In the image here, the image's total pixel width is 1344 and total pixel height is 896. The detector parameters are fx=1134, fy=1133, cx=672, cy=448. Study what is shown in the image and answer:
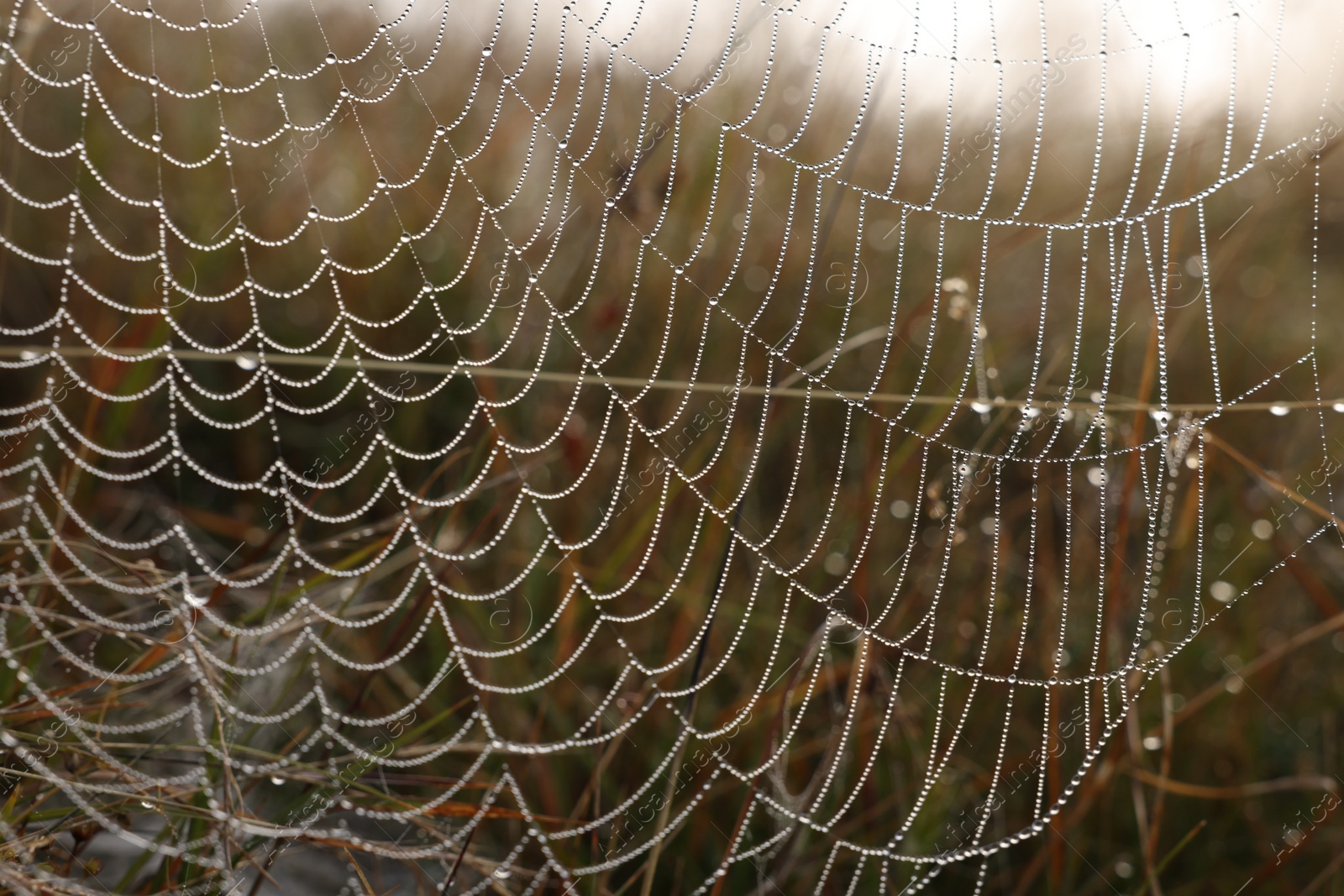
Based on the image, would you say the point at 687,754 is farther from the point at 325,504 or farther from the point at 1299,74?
the point at 1299,74

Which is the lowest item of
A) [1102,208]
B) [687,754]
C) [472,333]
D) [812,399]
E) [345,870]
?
[345,870]

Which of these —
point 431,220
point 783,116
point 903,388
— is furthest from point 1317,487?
point 431,220

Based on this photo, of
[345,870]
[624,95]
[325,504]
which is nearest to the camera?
[345,870]

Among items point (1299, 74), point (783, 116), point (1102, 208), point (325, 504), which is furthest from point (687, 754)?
point (1299, 74)

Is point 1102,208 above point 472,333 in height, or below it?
above

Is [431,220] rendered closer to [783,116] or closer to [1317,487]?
[783,116]

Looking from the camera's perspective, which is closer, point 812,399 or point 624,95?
point 812,399

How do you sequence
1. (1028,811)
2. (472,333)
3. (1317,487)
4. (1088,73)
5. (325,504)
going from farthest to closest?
1. (1088,73)
2. (1317,487)
3. (472,333)
4. (325,504)
5. (1028,811)
